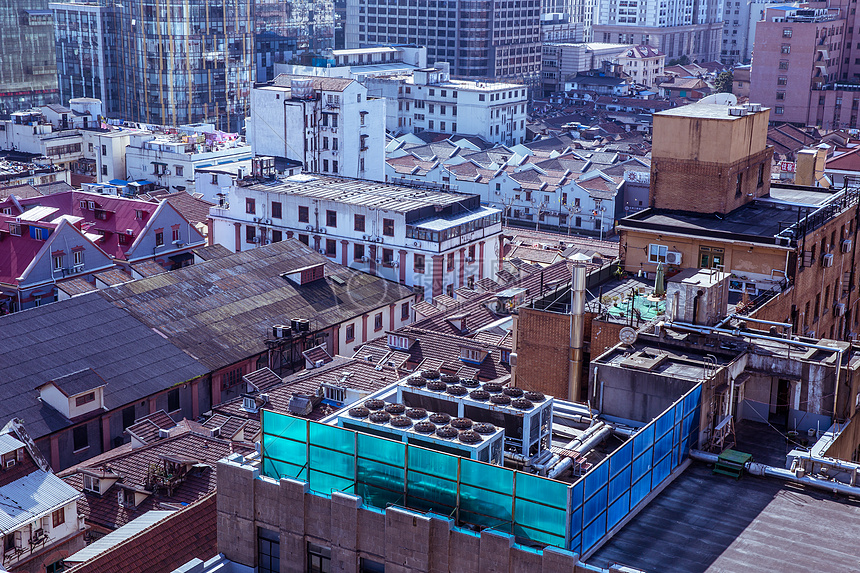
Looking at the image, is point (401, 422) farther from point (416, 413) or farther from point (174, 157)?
point (174, 157)

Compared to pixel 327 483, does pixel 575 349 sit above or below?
above

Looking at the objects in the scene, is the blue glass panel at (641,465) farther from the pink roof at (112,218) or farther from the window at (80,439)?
the pink roof at (112,218)

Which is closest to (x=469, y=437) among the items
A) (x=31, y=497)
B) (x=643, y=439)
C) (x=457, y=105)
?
(x=643, y=439)

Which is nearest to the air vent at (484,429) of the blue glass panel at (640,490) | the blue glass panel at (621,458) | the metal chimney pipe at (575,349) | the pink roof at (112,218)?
the blue glass panel at (621,458)

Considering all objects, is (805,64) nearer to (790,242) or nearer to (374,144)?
(374,144)

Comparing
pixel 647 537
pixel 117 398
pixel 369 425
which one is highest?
pixel 369 425

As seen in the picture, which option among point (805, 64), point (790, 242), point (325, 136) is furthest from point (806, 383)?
point (805, 64)
